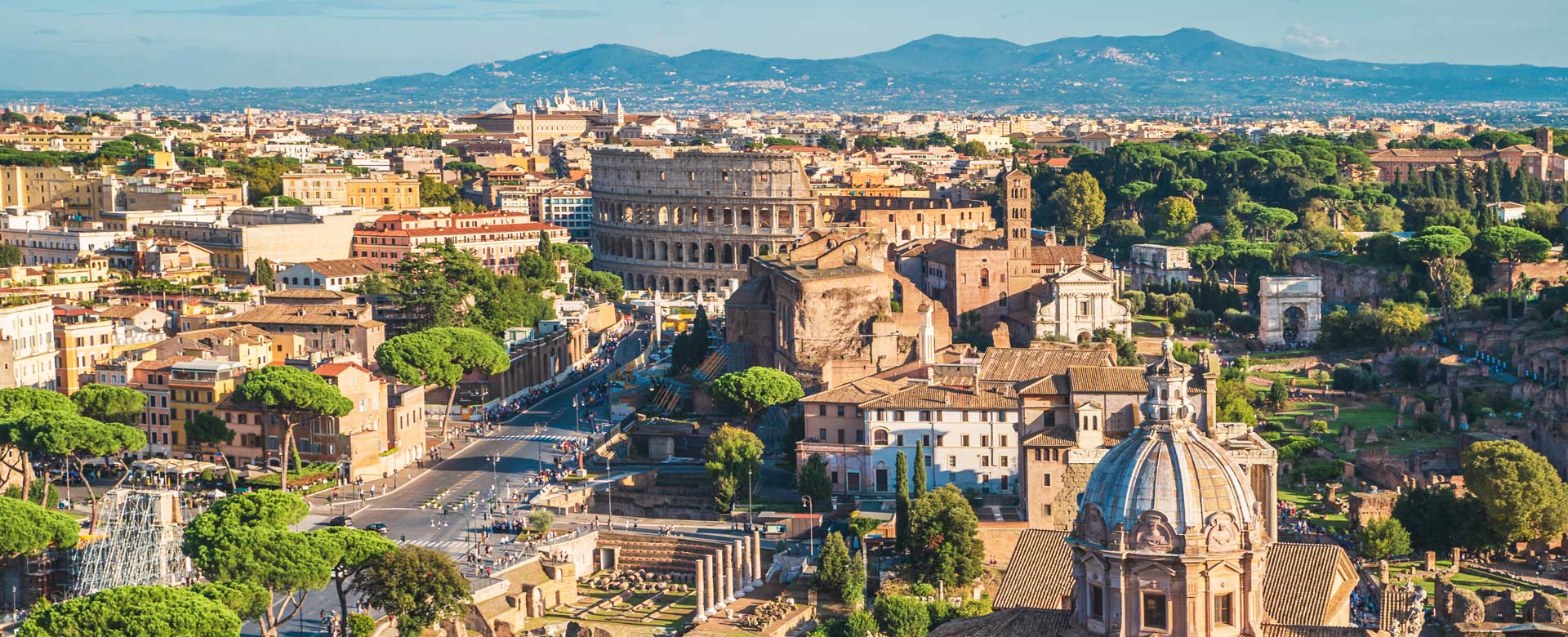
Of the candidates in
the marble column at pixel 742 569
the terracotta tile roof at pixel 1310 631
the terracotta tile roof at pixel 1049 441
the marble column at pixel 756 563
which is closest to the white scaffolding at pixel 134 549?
the marble column at pixel 742 569

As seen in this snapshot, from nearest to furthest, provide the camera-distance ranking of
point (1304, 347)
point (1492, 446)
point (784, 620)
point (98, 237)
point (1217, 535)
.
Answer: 1. point (1217, 535)
2. point (784, 620)
3. point (1492, 446)
4. point (1304, 347)
5. point (98, 237)

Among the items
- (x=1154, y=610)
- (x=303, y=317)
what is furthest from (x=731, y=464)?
(x=1154, y=610)

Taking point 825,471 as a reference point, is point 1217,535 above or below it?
above

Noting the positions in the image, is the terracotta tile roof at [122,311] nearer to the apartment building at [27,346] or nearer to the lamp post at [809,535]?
the apartment building at [27,346]

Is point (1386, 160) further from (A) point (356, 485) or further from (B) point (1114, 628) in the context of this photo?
(B) point (1114, 628)

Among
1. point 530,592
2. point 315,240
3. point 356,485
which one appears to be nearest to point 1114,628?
point 530,592

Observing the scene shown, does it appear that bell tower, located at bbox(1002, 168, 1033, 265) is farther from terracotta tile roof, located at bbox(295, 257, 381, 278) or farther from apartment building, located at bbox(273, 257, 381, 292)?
apartment building, located at bbox(273, 257, 381, 292)

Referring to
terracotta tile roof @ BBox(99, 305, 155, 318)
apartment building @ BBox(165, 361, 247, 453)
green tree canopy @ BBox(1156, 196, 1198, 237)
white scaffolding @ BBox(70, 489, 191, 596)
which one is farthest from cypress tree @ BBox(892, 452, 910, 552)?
green tree canopy @ BBox(1156, 196, 1198, 237)
